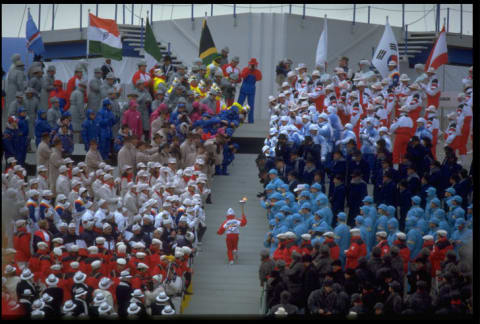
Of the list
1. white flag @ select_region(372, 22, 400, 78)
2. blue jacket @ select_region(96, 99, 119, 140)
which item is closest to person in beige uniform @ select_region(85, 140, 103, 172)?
blue jacket @ select_region(96, 99, 119, 140)

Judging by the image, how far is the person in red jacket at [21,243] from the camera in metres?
16.8

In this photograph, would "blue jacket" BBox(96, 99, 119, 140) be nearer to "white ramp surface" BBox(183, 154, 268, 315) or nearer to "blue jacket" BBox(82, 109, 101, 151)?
"blue jacket" BBox(82, 109, 101, 151)

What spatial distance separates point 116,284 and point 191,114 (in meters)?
6.53

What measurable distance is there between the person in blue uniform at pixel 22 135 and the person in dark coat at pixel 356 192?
7285 millimetres

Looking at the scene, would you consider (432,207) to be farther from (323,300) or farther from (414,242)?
(323,300)

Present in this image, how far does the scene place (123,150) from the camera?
65.5ft

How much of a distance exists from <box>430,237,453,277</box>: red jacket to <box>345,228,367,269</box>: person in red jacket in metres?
1.09

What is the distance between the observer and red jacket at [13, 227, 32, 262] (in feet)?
55.1

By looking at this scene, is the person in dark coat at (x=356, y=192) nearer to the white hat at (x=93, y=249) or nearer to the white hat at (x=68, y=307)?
the white hat at (x=93, y=249)

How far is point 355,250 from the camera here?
52.8 feet

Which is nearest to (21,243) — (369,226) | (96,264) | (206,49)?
(96,264)

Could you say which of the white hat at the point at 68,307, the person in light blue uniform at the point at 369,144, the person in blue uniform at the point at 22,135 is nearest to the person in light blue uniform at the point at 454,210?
the person in light blue uniform at the point at 369,144
